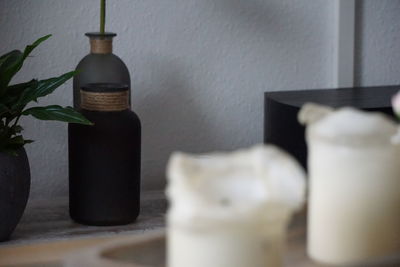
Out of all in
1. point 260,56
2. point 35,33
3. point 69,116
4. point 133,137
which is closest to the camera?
point 69,116

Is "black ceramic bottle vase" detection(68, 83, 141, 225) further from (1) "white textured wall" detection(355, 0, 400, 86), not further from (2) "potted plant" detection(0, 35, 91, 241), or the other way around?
(1) "white textured wall" detection(355, 0, 400, 86)

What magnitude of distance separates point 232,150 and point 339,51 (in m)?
0.41

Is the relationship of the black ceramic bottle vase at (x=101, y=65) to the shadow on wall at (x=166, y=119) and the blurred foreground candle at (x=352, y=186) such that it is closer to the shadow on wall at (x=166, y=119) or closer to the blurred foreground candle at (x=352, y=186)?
the shadow on wall at (x=166, y=119)

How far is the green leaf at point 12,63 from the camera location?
1869 millimetres

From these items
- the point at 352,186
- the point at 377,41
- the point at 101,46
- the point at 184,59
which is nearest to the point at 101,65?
the point at 101,46

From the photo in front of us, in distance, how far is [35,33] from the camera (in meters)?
2.16

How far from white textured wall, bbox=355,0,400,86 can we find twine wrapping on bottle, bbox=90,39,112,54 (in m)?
0.77

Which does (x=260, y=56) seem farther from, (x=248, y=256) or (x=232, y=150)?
(x=248, y=256)

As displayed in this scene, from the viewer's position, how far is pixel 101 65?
2.04 m

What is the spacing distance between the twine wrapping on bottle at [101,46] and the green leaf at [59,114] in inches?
7.7

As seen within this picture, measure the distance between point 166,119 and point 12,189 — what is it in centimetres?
56

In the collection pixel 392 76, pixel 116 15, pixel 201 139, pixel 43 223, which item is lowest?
pixel 43 223

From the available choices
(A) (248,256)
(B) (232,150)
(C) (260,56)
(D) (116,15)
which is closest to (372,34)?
(C) (260,56)

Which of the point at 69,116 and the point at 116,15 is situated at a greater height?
the point at 116,15
